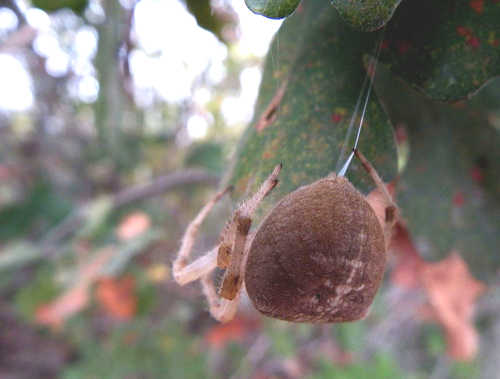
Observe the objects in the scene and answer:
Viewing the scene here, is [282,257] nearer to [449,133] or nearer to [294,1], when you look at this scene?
[294,1]

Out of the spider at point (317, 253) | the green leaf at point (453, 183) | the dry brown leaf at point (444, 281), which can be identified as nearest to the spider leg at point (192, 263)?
the spider at point (317, 253)

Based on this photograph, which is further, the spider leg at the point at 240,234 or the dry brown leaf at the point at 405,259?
the dry brown leaf at the point at 405,259

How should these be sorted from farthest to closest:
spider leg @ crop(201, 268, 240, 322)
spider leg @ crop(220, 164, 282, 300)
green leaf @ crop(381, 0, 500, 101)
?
1. spider leg @ crop(201, 268, 240, 322)
2. spider leg @ crop(220, 164, 282, 300)
3. green leaf @ crop(381, 0, 500, 101)

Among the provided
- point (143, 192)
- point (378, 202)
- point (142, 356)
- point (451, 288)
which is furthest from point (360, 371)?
point (378, 202)

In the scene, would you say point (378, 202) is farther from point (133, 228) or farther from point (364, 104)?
point (133, 228)

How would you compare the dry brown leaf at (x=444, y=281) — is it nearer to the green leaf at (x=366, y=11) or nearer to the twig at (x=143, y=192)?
the twig at (x=143, y=192)

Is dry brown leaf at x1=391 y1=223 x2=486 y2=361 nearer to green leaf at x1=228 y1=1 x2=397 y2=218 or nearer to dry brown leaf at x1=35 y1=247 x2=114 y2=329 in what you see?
green leaf at x1=228 y1=1 x2=397 y2=218

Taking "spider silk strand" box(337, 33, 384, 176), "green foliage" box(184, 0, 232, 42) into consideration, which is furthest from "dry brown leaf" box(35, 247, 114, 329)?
"spider silk strand" box(337, 33, 384, 176)

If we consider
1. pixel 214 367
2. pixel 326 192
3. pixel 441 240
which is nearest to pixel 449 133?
pixel 441 240
